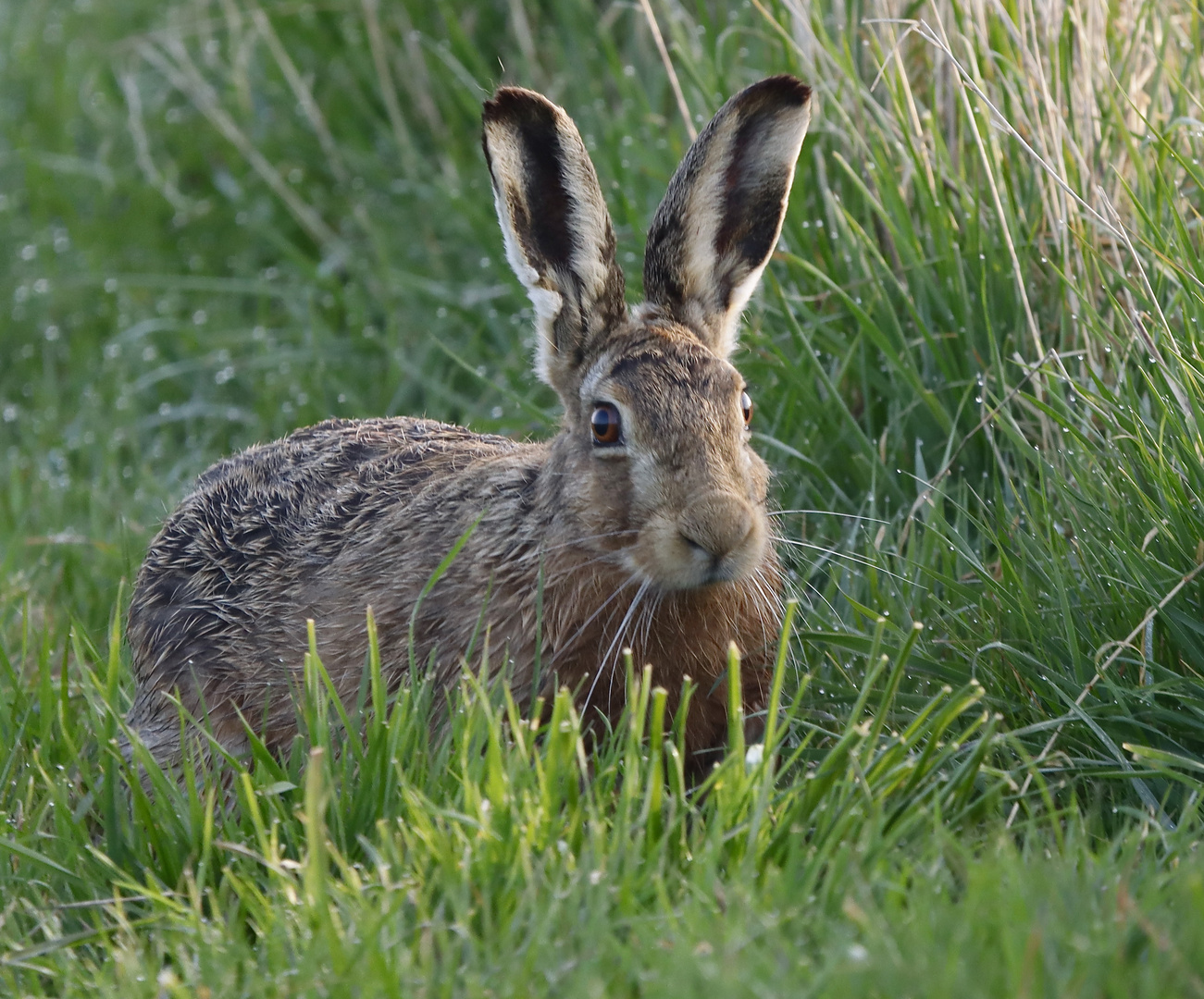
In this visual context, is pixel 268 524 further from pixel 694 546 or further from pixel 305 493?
pixel 694 546

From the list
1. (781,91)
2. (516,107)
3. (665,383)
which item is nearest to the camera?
(665,383)

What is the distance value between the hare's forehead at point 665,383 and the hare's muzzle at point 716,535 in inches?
10.3

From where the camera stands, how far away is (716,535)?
10.6ft

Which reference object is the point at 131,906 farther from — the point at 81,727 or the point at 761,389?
the point at 761,389

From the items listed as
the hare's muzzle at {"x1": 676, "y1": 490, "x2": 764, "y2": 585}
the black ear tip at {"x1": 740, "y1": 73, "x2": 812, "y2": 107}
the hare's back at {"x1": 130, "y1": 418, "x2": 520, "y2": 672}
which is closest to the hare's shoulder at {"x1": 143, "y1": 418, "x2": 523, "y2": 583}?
the hare's back at {"x1": 130, "y1": 418, "x2": 520, "y2": 672}

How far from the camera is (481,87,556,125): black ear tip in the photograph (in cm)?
361

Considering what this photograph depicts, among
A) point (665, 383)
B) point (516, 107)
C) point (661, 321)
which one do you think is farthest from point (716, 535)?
point (516, 107)

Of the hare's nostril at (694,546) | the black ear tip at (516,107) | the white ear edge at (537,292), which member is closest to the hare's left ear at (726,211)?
the white ear edge at (537,292)

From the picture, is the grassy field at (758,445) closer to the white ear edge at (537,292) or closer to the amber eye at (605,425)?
the amber eye at (605,425)

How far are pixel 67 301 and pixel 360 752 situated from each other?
4442 millimetres

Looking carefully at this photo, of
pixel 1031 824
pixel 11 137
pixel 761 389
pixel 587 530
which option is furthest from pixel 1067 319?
pixel 11 137

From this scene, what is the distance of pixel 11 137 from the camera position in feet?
24.2

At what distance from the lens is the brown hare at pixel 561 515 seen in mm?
3467

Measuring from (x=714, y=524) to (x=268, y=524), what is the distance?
1.59m
